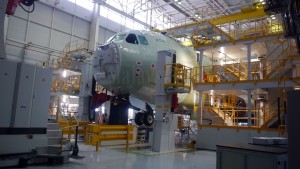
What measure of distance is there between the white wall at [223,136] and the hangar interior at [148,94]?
2.0 inches

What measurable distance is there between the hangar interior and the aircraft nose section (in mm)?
50

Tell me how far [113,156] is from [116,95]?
4.68 metres

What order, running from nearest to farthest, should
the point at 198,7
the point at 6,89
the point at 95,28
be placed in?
the point at 6,89 < the point at 95,28 < the point at 198,7

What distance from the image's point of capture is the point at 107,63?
44.8ft

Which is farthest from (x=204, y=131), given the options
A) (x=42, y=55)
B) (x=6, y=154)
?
(x=42, y=55)

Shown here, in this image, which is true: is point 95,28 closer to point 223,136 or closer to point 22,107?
point 223,136

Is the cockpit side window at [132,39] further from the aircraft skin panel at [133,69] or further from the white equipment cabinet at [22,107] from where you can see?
the white equipment cabinet at [22,107]

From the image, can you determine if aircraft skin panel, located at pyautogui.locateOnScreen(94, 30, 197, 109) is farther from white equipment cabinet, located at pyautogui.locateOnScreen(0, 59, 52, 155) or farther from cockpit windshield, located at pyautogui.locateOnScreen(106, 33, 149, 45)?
white equipment cabinet, located at pyautogui.locateOnScreen(0, 59, 52, 155)

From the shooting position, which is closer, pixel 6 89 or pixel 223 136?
pixel 6 89

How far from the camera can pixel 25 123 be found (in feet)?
27.2

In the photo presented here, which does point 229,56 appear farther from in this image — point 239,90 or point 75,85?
point 75,85

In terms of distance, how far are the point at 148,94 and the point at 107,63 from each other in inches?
110

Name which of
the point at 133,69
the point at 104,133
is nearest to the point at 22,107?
the point at 104,133

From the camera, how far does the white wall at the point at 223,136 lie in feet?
44.1
